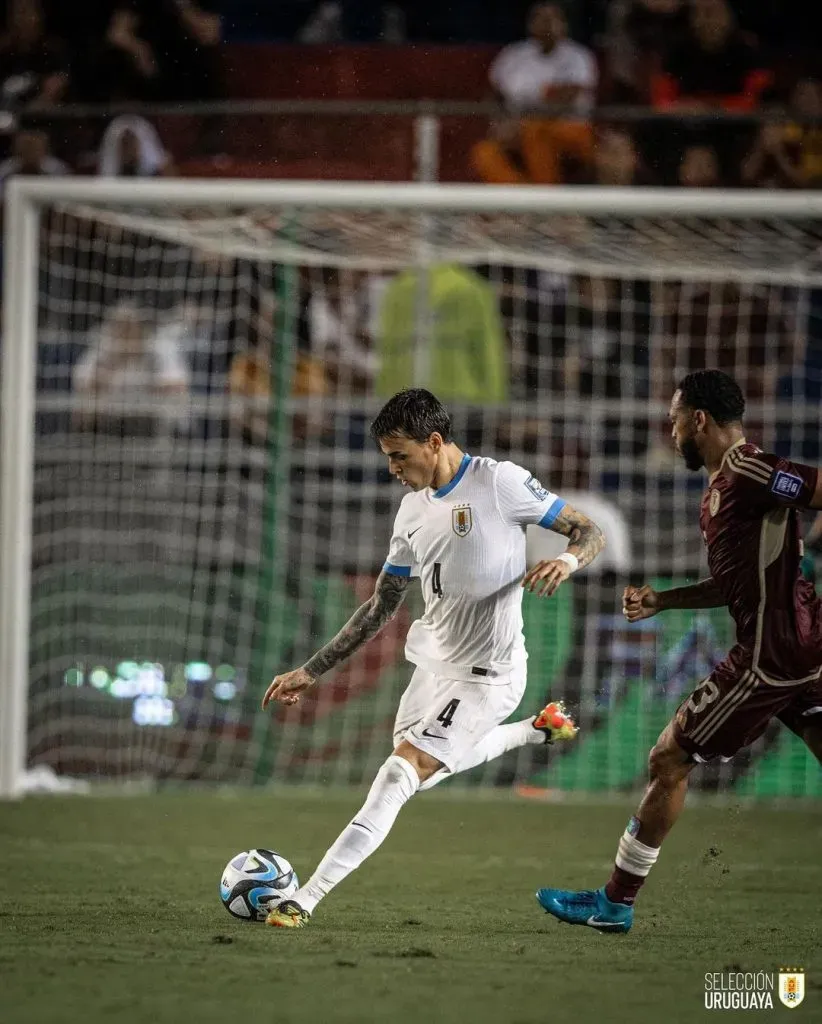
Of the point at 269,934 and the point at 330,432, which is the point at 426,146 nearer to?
the point at 330,432

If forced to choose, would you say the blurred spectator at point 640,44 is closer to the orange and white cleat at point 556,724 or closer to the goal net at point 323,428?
the goal net at point 323,428

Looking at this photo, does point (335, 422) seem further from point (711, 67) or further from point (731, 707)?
point (731, 707)

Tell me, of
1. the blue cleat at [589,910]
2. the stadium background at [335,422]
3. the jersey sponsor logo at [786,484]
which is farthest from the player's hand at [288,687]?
the stadium background at [335,422]

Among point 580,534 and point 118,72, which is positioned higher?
point 118,72

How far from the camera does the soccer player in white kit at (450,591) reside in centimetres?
587

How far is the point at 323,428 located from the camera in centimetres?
1166

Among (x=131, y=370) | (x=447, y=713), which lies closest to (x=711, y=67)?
(x=131, y=370)

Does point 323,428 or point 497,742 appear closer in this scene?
point 497,742

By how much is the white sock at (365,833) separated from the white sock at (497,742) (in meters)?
0.16

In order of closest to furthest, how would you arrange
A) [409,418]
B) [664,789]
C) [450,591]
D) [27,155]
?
[664,789] < [409,418] < [450,591] < [27,155]

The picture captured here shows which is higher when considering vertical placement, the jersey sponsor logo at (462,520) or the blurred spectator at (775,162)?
the blurred spectator at (775,162)

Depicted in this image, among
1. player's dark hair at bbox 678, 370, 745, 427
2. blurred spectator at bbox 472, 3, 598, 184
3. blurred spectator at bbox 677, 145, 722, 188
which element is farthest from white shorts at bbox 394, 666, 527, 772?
blurred spectator at bbox 677, 145, 722, 188

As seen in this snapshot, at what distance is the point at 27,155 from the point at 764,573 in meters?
8.58

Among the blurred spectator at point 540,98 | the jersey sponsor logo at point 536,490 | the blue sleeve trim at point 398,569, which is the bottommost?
the blue sleeve trim at point 398,569
